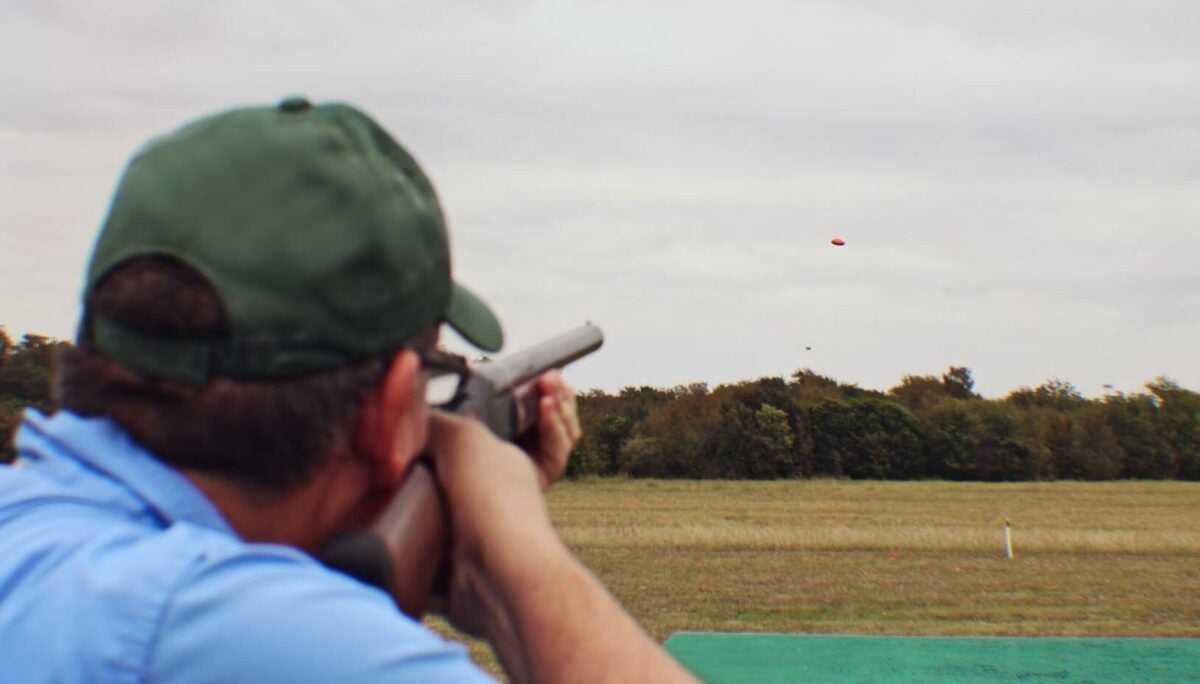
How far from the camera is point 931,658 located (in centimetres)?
1086

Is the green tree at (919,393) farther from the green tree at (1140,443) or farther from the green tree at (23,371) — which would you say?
the green tree at (23,371)

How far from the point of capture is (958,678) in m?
9.94

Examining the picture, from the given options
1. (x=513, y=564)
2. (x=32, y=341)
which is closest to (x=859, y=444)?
(x=32, y=341)

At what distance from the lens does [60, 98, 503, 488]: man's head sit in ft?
3.89

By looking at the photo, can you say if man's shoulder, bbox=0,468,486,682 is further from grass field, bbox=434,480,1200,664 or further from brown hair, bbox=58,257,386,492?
grass field, bbox=434,480,1200,664

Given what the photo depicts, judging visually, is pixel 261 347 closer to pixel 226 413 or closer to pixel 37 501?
pixel 226 413

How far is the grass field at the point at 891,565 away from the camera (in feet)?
45.8

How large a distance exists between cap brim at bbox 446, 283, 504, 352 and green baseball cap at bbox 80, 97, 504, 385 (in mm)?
271

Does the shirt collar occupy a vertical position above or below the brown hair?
below

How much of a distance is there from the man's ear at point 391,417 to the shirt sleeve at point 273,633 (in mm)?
235

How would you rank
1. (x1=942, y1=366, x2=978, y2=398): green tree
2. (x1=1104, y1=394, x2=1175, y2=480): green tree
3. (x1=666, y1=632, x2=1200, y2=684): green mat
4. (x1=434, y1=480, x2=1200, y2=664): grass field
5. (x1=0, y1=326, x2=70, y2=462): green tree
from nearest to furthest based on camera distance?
(x1=666, y1=632, x2=1200, y2=684): green mat < (x1=434, y1=480, x2=1200, y2=664): grass field < (x1=0, y1=326, x2=70, y2=462): green tree < (x1=1104, y1=394, x2=1175, y2=480): green tree < (x1=942, y1=366, x2=978, y2=398): green tree

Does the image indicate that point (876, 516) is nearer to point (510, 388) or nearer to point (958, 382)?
point (510, 388)

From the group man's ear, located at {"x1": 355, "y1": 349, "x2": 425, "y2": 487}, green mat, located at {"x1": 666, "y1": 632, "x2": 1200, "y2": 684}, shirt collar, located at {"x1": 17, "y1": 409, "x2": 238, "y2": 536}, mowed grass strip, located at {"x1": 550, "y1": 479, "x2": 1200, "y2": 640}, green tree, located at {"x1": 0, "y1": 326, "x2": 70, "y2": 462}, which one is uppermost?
green tree, located at {"x1": 0, "y1": 326, "x2": 70, "y2": 462}

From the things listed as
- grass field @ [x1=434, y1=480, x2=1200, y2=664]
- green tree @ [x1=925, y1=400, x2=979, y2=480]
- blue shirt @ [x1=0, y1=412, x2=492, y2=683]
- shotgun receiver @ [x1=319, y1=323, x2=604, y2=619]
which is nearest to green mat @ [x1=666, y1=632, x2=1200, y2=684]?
grass field @ [x1=434, y1=480, x2=1200, y2=664]
